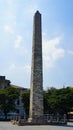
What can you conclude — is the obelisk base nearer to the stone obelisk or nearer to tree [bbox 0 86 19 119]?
the stone obelisk

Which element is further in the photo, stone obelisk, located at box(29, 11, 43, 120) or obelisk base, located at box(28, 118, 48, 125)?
stone obelisk, located at box(29, 11, 43, 120)

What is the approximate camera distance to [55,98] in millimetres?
64938

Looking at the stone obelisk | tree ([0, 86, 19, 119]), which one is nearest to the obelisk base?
the stone obelisk

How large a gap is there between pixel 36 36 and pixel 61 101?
2716 centimetres

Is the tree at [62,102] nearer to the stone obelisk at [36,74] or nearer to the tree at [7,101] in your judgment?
the tree at [7,101]

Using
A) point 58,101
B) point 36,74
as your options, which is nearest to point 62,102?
point 58,101

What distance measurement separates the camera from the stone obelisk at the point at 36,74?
38.7 m

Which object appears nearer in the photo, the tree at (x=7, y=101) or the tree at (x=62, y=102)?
the tree at (x=7, y=101)

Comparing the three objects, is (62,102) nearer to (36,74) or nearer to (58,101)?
(58,101)

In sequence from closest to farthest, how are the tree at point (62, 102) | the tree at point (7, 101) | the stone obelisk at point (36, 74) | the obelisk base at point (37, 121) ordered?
the obelisk base at point (37, 121), the stone obelisk at point (36, 74), the tree at point (7, 101), the tree at point (62, 102)

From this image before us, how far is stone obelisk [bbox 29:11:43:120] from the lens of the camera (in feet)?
127

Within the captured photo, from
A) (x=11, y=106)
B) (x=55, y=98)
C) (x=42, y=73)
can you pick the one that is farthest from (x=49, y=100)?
(x=42, y=73)

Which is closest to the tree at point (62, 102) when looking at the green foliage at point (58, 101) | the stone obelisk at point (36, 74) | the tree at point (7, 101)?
the green foliage at point (58, 101)

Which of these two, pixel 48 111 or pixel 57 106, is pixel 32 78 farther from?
pixel 48 111
